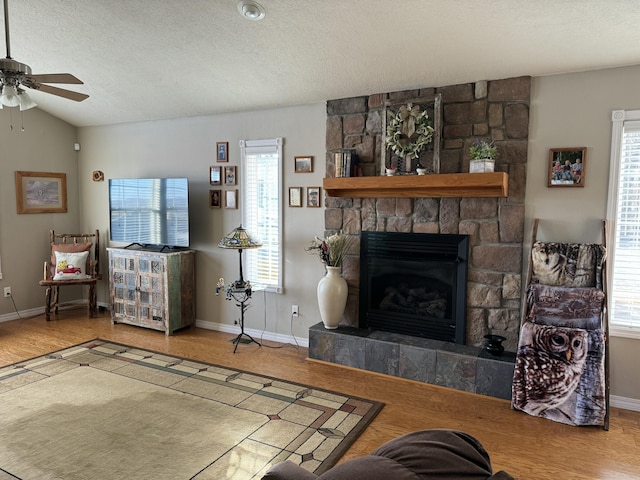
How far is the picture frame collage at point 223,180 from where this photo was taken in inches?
190

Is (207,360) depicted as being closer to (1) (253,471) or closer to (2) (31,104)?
(1) (253,471)

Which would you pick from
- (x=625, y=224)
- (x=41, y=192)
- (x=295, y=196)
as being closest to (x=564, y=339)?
(x=625, y=224)

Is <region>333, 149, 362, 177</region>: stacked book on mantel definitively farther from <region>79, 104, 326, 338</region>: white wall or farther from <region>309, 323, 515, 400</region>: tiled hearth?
<region>309, 323, 515, 400</region>: tiled hearth

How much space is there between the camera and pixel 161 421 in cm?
299

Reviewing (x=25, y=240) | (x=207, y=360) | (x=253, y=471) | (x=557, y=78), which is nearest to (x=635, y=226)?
(x=557, y=78)

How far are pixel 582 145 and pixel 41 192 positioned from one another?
618cm

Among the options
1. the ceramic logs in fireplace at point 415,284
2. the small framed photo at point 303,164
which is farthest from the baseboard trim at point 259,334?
the small framed photo at point 303,164

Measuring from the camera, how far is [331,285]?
13.1 feet

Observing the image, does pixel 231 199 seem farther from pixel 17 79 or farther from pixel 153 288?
pixel 17 79

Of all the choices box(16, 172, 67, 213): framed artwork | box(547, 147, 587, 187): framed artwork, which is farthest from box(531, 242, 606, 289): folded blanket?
box(16, 172, 67, 213): framed artwork

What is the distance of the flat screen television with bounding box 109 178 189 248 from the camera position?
4.90 metres

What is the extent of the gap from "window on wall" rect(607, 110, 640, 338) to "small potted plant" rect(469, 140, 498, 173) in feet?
2.77

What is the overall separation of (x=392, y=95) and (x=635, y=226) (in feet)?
7.18

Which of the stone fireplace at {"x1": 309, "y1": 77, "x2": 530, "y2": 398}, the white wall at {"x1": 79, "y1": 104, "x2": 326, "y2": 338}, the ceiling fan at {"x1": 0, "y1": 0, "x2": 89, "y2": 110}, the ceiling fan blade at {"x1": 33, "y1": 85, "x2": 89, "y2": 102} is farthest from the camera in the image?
the white wall at {"x1": 79, "y1": 104, "x2": 326, "y2": 338}
